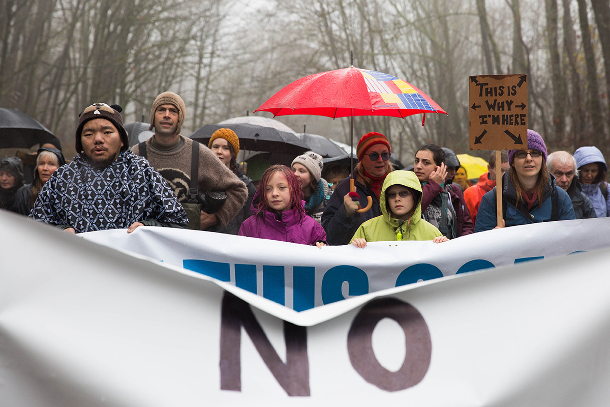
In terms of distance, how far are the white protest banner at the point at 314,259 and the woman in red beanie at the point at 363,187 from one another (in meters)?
0.86

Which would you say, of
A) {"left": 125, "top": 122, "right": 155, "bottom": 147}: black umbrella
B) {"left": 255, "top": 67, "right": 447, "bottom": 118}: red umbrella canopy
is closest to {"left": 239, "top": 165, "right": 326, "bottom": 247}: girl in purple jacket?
{"left": 255, "top": 67, "right": 447, "bottom": 118}: red umbrella canopy

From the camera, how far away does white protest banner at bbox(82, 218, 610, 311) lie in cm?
341

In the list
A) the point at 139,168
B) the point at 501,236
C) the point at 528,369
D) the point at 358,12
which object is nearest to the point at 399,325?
the point at 528,369

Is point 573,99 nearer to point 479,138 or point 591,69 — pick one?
point 591,69

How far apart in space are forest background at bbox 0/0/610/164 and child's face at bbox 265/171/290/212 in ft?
32.1

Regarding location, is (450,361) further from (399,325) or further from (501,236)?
(501,236)

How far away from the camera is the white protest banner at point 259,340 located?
2.47 m

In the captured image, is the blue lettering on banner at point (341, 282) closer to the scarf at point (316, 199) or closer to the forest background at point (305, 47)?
the scarf at point (316, 199)

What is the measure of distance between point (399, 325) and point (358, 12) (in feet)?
88.3

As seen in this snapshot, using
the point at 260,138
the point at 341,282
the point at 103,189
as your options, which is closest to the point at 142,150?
the point at 103,189

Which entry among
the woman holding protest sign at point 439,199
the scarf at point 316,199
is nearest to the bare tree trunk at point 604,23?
the woman holding protest sign at point 439,199

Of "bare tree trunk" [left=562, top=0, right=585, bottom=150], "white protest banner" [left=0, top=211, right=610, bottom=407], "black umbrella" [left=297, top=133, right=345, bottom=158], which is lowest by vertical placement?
"white protest banner" [left=0, top=211, right=610, bottom=407]

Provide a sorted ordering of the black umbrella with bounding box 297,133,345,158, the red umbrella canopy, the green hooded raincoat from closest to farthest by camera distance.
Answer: the green hooded raincoat
the red umbrella canopy
the black umbrella with bounding box 297,133,345,158

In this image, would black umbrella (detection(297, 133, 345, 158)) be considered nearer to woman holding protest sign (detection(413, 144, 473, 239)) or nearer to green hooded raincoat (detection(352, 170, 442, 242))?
woman holding protest sign (detection(413, 144, 473, 239))
